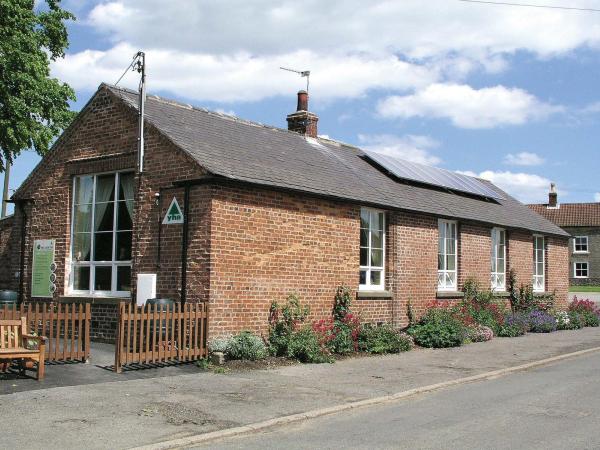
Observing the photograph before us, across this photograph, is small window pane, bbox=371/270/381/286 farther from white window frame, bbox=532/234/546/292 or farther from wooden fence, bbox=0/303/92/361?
white window frame, bbox=532/234/546/292

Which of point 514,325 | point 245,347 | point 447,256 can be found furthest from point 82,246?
point 514,325

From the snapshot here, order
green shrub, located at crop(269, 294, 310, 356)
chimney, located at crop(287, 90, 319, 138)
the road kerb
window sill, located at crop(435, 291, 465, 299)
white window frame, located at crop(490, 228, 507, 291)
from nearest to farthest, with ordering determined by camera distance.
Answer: the road kerb
green shrub, located at crop(269, 294, 310, 356)
window sill, located at crop(435, 291, 465, 299)
chimney, located at crop(287, 90, 319, 138)
white window frame, located at crop(490, 228, 507, 291)

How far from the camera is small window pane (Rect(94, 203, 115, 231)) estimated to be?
1438cm

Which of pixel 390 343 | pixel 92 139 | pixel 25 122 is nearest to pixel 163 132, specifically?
pixel 92 139

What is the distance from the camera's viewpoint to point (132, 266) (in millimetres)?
13477

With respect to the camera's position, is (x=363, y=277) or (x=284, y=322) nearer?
(x=284, y=322)

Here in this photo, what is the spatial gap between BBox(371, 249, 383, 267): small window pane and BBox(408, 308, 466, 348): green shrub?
1740mm

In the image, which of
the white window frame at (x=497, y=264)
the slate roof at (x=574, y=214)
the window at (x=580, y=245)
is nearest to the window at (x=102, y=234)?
the white window frame at (x=497, y=264)

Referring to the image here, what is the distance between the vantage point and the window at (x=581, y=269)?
6222cm

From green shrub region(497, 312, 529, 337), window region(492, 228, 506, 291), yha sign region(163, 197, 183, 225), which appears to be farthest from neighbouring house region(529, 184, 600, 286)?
yha sign region(163, 197, 183, 225)

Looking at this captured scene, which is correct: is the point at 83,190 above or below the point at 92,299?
above

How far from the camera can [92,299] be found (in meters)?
14.0

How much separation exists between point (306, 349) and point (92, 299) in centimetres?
468

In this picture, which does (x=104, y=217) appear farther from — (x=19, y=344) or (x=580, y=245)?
(x=580, y=245)
